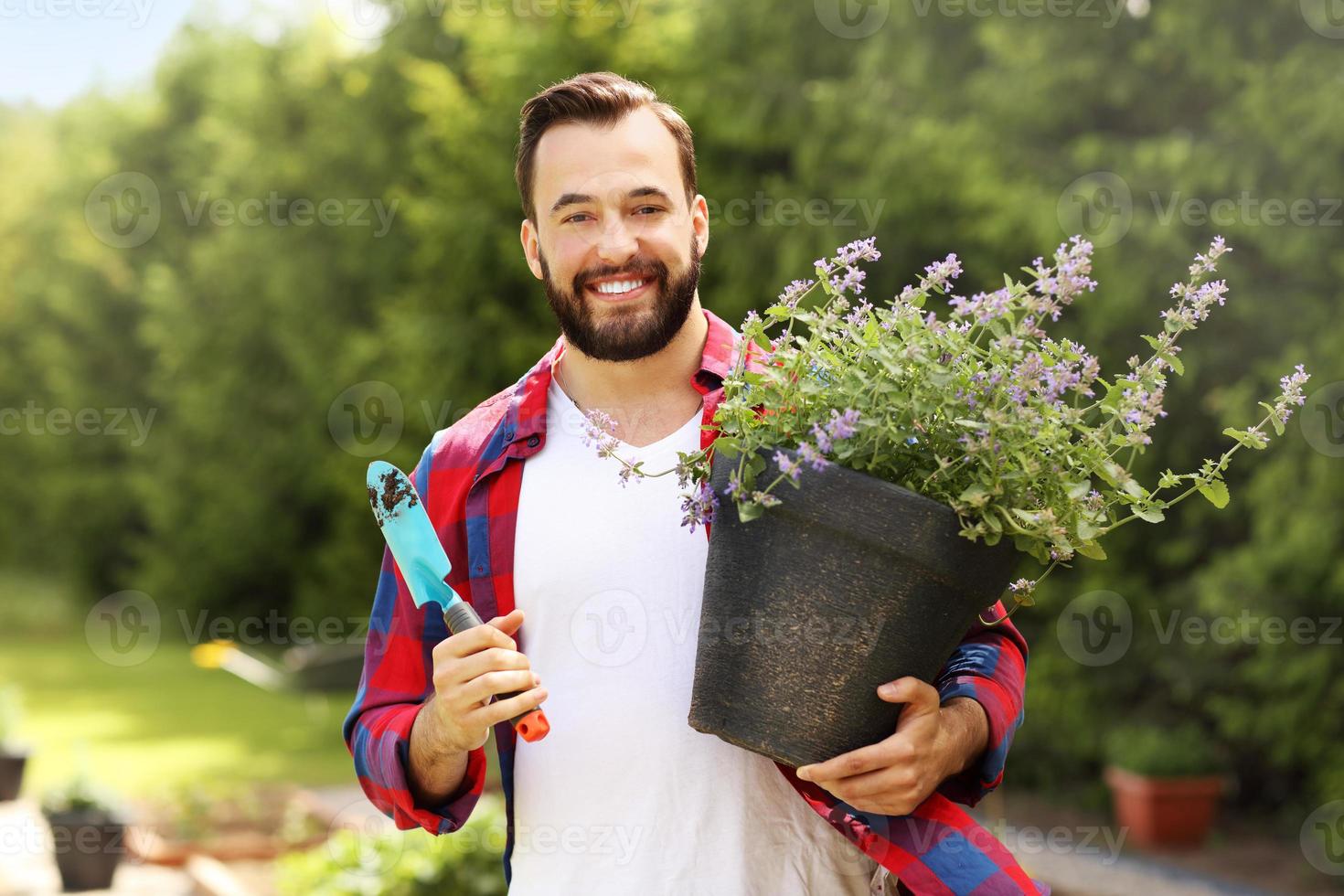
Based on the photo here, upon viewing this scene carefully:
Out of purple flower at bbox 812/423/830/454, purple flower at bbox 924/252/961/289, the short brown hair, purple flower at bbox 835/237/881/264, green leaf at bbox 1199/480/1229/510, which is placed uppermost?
the short brown hair

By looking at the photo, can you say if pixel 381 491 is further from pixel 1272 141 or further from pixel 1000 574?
pixel 1272 141

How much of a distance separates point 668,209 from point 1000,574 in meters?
0.80

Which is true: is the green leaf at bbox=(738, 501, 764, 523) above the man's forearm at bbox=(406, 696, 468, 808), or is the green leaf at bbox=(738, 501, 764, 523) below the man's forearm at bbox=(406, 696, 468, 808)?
above

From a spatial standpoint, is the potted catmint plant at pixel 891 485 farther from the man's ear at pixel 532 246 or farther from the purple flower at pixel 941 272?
the man's ear at pixel 532 246

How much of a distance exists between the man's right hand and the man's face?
519 mm

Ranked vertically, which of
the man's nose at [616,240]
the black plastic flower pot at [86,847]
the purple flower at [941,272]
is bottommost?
the black plastic flower pot at [86,847]

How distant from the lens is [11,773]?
9.27 meters

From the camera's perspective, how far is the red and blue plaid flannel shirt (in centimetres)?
184

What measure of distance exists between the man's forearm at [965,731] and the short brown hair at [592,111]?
2.94ft

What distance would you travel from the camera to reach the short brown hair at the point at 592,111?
7.14 ft

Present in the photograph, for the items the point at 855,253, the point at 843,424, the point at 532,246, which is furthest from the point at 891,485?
the point at 532,246

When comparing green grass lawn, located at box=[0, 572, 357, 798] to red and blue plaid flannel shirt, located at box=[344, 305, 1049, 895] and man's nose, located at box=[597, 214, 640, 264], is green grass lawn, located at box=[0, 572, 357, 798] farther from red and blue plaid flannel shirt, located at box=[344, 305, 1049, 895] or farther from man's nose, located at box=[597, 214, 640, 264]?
man's nose, located at box=[597, 214, 640, 264]

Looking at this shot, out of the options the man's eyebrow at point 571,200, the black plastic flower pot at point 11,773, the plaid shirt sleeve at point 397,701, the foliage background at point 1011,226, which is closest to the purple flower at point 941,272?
the man's eyebrow at point 571,200

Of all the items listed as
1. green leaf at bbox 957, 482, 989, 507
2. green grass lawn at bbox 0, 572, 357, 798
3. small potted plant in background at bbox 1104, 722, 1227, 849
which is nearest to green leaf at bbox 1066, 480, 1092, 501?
green leaf at bbox 957, 482, 989, 507
